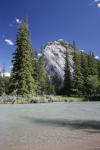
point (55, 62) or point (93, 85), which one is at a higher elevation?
point (55, 62)

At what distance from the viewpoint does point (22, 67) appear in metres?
59.4

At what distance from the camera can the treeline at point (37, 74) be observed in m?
57.8

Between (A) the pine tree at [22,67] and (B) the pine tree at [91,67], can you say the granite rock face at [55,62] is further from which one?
(A) the pine tree at [22,67]

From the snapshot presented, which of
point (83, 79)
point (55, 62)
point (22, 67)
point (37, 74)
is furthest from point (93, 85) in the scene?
point (55, 62)

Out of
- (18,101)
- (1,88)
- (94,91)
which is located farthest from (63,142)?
(1,88)

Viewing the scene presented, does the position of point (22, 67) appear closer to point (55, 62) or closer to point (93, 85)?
point (93, 85)

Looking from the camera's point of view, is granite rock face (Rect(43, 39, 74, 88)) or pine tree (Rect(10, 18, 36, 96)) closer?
pine tree (Rect(10, 18, 36, 96))

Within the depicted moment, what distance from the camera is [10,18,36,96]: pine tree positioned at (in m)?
56.6

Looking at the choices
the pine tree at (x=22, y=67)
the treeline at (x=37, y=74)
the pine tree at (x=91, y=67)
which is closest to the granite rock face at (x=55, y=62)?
the treeline at (x=37, y=74)

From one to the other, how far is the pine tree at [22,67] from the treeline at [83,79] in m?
24.4

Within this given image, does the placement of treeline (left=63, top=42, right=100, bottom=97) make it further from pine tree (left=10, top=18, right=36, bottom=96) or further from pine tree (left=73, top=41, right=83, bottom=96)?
pine tree (left=10, top=18, right=36, bottom=96)

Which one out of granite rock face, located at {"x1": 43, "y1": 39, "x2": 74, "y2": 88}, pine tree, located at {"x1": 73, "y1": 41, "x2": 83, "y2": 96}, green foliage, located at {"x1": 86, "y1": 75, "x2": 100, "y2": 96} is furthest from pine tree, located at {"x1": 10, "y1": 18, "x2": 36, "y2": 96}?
granite rock face, located at {"x1": 43, "y1": 39, "x2": 74, "y2": 88}

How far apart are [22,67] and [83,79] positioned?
29.7m

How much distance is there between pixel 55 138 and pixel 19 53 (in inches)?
2000
